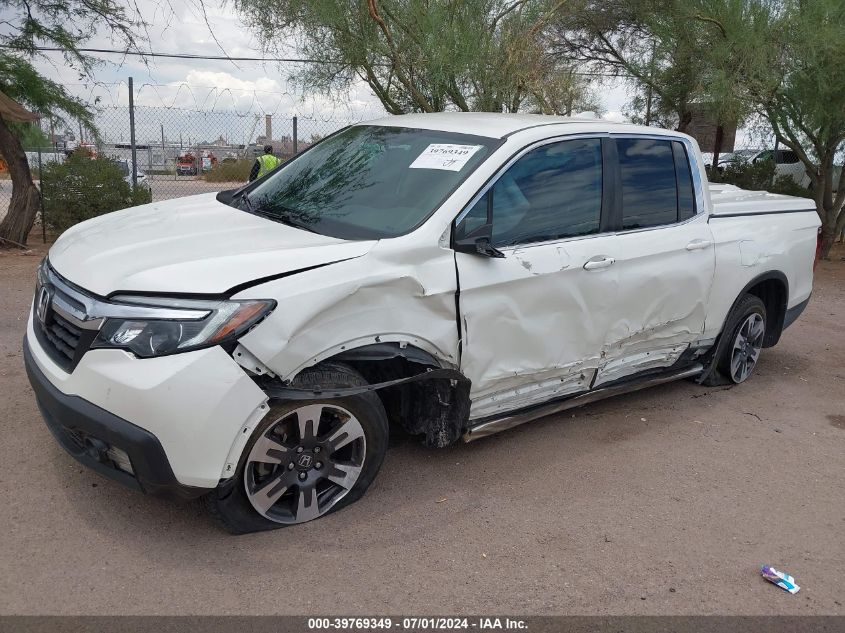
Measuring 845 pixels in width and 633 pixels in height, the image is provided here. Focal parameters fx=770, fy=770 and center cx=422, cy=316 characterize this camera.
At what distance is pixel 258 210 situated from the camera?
420 centimetres

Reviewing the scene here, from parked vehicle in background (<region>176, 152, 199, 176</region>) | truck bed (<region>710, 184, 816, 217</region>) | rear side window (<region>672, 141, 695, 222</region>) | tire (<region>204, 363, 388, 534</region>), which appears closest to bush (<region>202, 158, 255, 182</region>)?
parked vehicle in background (<region>176, 152, 199, 176</region>)

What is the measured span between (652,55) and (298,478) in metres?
11.0

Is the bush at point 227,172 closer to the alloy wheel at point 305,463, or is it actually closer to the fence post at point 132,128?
the fence post at point 132,128

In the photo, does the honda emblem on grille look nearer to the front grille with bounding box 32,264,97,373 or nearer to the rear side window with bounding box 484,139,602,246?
the front grille with bounding box 32,264,97,373

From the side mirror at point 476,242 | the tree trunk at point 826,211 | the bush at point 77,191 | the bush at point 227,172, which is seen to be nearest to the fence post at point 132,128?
the bush at point 77,191

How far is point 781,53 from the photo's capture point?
10.3 m

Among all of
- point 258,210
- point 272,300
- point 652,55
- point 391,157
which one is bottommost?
point 272,300

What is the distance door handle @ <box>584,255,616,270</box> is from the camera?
4169mm

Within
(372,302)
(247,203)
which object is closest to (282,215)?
(247,203)

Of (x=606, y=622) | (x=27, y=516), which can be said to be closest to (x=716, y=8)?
(x=606, y=622)

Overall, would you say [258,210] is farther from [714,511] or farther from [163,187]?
[163,187]

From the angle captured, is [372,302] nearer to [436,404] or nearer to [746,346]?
[436,404]

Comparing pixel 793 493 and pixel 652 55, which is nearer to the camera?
pixel 793 493

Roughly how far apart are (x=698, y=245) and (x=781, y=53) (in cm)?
690
